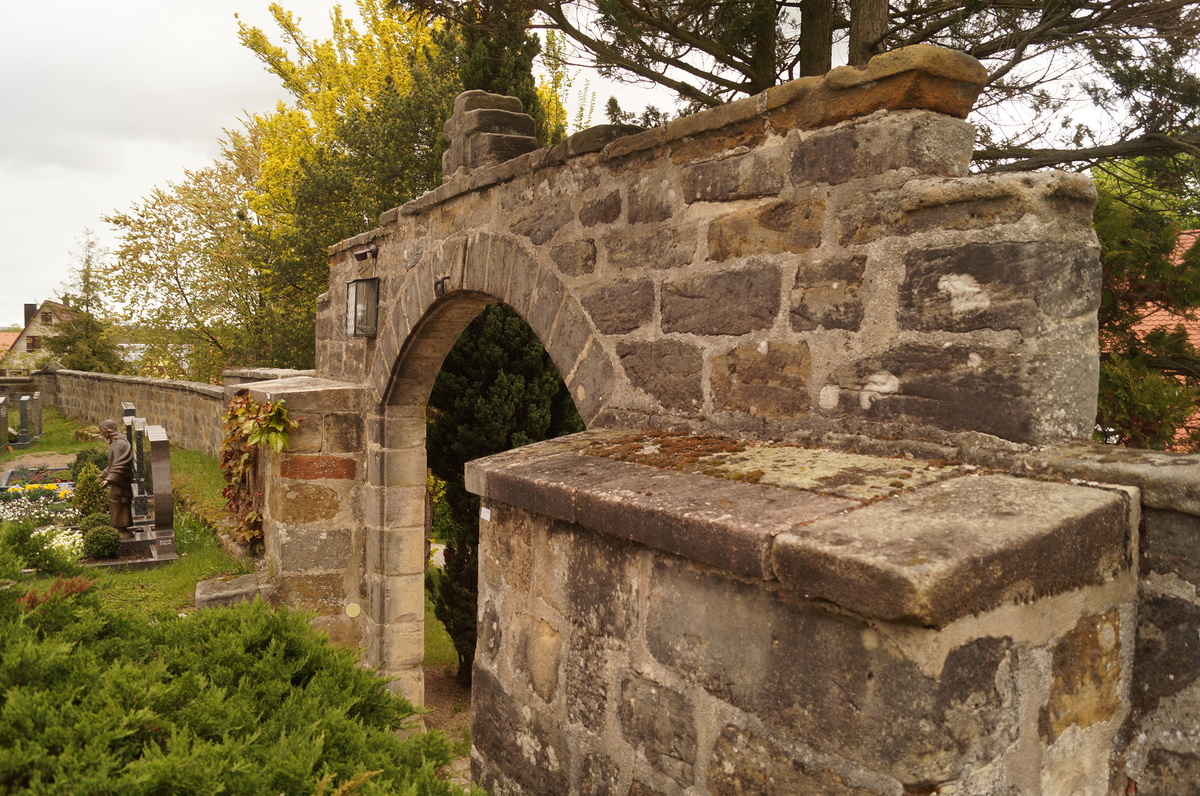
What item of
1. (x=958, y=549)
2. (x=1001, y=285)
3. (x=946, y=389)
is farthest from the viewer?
(x=946, y=389)

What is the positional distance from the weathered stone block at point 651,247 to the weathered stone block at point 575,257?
0.31 feet

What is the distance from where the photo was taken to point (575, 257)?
297cm

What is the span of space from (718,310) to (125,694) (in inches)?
68.0

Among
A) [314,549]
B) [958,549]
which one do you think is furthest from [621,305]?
[314,549]

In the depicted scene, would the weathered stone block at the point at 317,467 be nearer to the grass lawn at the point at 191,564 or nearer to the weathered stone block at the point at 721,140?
the grass lawn at the point at 191,564

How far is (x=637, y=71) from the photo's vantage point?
4.87m

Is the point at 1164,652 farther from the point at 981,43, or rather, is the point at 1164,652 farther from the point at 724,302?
the point at 981,43

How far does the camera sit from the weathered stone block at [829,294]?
1.95 metres

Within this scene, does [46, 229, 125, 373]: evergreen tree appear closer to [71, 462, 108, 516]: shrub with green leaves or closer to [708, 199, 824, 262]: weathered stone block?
[71, 462, 108, 516]: shrub with green leaves

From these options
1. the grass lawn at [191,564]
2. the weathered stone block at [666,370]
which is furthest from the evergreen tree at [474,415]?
the weathered stone block at [666,370]

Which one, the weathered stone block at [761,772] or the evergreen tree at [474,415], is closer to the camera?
the weathered stone block at [761,772]

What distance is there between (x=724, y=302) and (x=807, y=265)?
315mm

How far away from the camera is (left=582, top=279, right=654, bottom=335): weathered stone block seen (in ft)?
8.57

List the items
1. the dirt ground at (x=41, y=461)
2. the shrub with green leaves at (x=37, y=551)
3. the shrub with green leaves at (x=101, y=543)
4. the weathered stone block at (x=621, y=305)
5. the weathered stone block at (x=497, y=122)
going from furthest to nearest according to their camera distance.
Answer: the dirt ground at (x=41, y=461) → the shrub with green leaves at (x=101, y=543) → the weathered stone block at (x=497, y=122) → the weathered stone block at (x=621, y=305) → the shrub with green leaves at (x=37, y=551)
